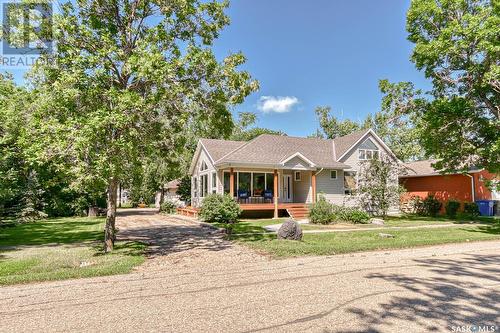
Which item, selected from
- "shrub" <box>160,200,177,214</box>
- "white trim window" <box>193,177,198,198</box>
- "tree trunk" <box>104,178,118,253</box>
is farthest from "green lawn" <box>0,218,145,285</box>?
"shrub" <box>160,200,177,214</box>

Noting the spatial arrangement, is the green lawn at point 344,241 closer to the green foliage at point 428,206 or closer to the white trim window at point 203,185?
the green foliage at point 428,206

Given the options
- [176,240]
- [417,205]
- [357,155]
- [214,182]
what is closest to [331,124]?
[357,155]

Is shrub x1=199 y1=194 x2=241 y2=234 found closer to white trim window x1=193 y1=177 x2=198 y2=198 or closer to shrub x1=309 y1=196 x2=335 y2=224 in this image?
shrub x1=309 y1=196 x2=335 y2=224

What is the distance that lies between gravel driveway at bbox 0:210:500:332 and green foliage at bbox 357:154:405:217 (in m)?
13.8

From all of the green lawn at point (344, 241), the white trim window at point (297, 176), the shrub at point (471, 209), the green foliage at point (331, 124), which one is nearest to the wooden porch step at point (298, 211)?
the white trim window at point (297, 176)

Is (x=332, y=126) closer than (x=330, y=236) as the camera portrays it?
No

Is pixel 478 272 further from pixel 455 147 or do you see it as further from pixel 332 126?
pixel 332 126

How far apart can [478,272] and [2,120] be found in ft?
68.2

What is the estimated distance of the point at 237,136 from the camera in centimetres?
4938

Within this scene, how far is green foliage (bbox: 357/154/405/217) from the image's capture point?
2247 cm

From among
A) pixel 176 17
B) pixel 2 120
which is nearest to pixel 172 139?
pixel 176 17

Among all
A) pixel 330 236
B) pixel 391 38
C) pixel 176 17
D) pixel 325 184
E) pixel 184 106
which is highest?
pixel 391 38

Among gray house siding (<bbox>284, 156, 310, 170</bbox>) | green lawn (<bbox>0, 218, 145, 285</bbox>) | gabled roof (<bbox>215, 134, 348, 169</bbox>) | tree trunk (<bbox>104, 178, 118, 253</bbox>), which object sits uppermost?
gabled roof (<bbox>215, 134, 348, 169</bbox>)

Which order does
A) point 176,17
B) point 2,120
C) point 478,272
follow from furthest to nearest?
point 2,120 → point 176,17 → point 478,272
